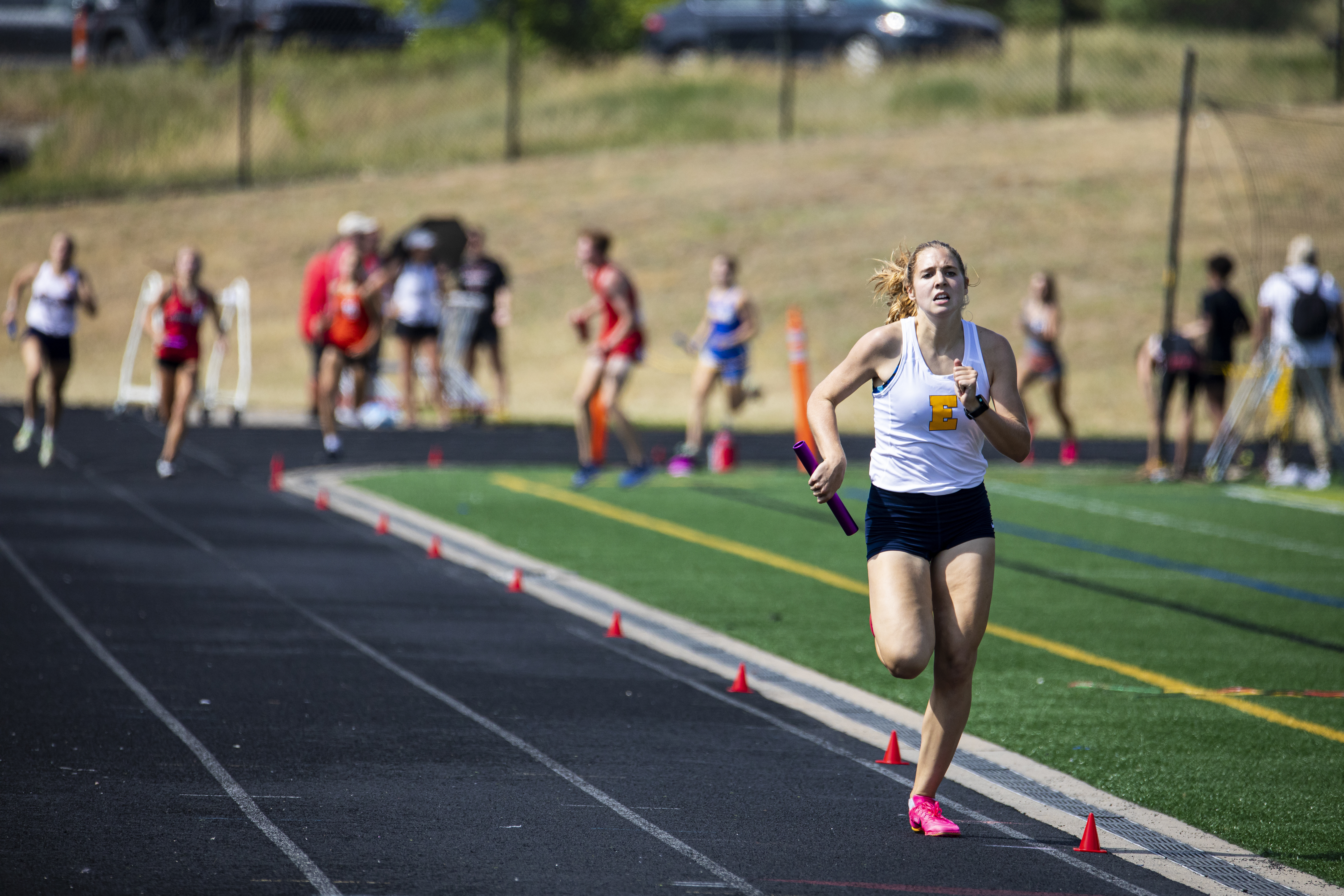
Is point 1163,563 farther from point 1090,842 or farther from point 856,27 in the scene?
point 856,27

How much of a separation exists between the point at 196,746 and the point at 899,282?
122 inches

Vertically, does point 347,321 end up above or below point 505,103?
below

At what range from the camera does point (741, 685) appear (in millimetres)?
7719

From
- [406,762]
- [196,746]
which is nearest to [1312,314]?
[406,762]

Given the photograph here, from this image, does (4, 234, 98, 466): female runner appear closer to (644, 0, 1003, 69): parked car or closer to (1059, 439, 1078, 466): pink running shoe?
(1059, 439, 1078, 466): pink running shoe

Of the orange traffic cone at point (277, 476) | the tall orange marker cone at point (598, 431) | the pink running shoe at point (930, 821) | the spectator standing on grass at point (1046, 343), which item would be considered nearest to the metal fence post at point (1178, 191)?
the spectator standing on grass at point (1046, 343)

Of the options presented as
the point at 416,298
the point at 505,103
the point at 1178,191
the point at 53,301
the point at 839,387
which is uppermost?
the point at 505,103

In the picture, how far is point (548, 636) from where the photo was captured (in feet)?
29.2

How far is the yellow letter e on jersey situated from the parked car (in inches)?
1187

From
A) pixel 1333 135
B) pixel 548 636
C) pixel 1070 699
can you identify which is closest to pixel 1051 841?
pixel 1070 699

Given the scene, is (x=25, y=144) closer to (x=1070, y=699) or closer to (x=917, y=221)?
(x=917, y=221)

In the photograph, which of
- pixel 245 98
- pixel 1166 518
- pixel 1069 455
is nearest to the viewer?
pixel 1166 518

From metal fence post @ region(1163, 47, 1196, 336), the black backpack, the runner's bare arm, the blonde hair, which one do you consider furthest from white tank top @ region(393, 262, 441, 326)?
the runner's bare arm

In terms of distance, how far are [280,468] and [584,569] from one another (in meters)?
4.84
